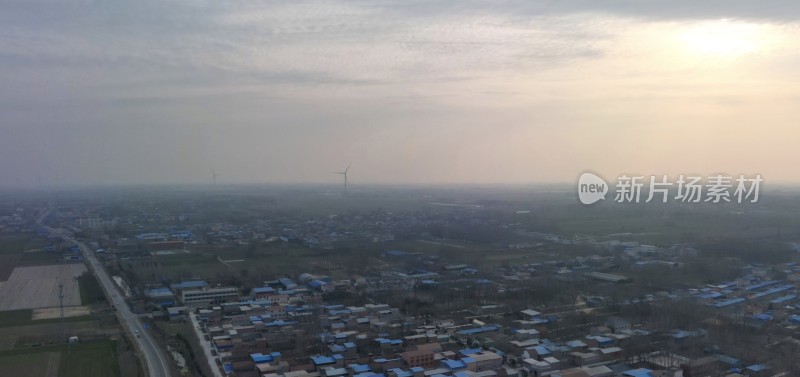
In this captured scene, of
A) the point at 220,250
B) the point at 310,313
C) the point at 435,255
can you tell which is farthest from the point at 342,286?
the point at 220,250

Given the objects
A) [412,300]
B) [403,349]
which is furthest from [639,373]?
[412,300]

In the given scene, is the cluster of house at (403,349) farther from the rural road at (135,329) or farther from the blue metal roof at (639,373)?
the rural road at (135,329)

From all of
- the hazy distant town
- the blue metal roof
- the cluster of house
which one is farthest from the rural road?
the blue metal roof

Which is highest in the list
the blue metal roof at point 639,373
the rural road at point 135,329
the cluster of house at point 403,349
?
the blue metal roof at point 639,373

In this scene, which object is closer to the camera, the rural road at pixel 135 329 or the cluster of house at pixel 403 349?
the cluster of house at pixel 403 349

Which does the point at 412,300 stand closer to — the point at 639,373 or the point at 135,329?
the point at 135,329

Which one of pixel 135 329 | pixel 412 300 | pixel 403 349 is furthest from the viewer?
pixel 412 300

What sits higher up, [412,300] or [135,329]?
[412,300]

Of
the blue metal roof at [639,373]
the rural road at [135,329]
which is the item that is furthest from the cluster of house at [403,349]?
the rural road at [135,329]

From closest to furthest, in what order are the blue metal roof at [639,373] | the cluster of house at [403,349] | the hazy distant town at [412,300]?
the blue metal roof at [639,373] < the cluster of house at [403,349] < the hazy distant town at [412,300]
